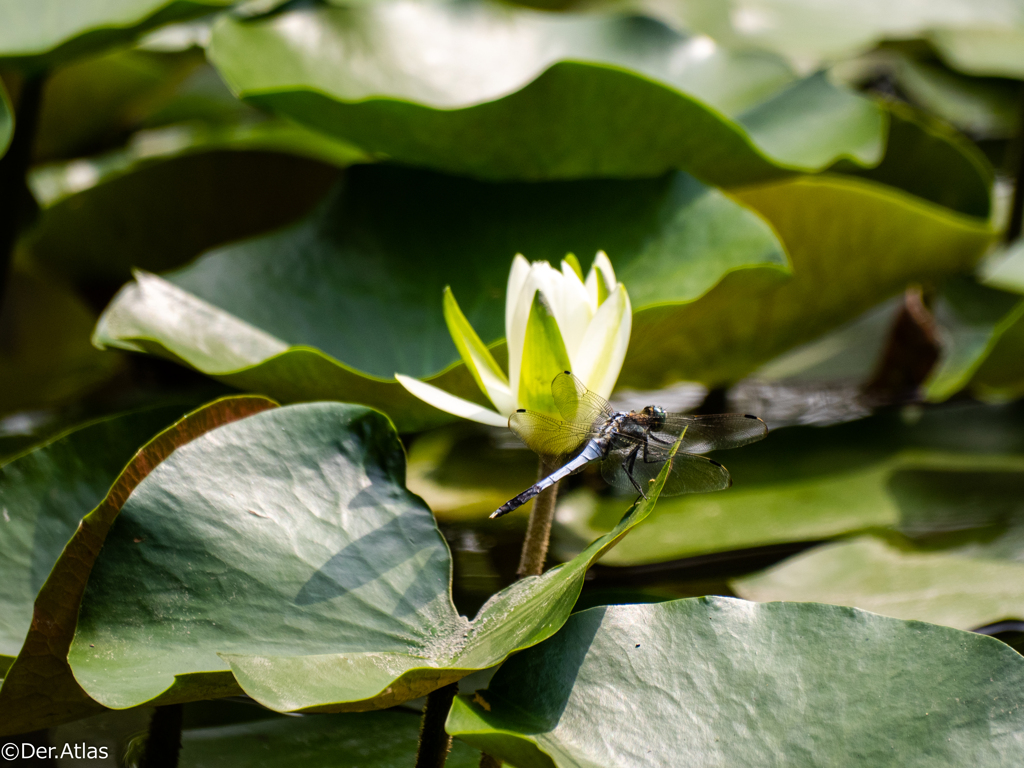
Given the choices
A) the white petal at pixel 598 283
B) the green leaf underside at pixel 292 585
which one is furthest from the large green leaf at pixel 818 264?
the green leaf underside at pixel 292 585

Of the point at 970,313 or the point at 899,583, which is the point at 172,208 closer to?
the point at 899,583

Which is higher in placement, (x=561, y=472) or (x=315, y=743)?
(x=561, y=472)

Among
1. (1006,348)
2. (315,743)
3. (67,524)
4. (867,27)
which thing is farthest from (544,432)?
(867,27)

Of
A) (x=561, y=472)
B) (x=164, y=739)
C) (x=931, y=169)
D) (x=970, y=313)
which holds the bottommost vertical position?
(x=164, y=739)

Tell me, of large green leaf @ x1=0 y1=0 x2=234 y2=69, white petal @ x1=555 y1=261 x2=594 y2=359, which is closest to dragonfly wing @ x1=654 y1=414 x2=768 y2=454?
white petal @ x1=555 y1=261 x2=594 y2=359

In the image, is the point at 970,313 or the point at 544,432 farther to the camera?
the point at 970,313

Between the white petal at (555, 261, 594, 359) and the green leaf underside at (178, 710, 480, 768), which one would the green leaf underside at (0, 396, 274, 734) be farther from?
the white petal at (555, 261, 594, 359)
